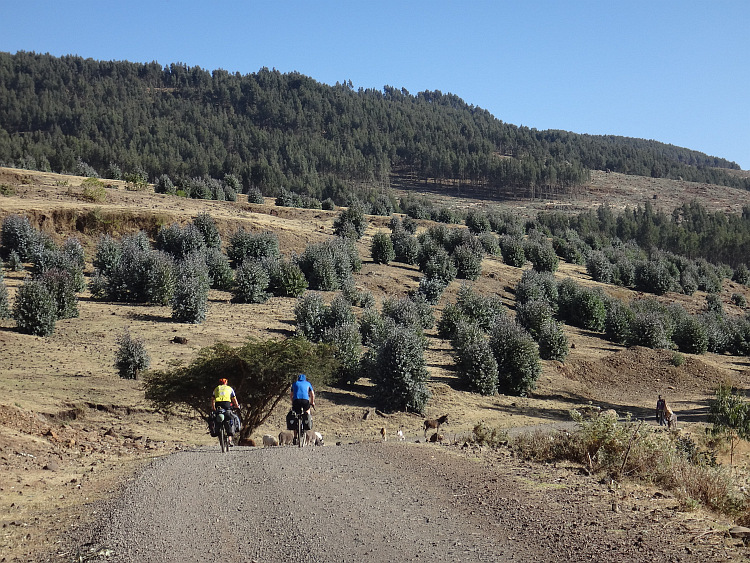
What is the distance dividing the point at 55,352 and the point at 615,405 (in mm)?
24488

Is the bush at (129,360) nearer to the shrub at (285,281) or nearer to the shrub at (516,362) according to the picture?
the shrub at (516,362)

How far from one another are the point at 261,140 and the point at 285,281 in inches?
4501

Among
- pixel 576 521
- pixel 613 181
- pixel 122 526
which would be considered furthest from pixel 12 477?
pixel 613 181

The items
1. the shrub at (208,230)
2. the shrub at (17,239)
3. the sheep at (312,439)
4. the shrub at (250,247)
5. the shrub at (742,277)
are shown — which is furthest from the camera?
the shrub at (742,277)

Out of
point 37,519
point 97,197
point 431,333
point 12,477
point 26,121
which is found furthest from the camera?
point 26,121

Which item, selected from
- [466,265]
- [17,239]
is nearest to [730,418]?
[466,265]

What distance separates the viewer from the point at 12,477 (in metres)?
10.5

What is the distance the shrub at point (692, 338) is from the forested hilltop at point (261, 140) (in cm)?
7076

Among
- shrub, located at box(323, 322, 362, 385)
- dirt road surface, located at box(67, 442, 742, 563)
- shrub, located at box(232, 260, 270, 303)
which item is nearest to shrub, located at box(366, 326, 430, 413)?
shrub, located at box(323, 322, 362, 385)

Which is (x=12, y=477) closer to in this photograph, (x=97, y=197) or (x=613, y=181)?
(x=97, y=197)

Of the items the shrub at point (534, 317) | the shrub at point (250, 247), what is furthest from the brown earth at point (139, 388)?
the shrub at point (250, 247)

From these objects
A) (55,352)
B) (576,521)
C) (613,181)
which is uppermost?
(613,181)

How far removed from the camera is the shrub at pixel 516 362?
30391mm

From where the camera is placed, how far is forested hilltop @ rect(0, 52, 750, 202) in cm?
11575
